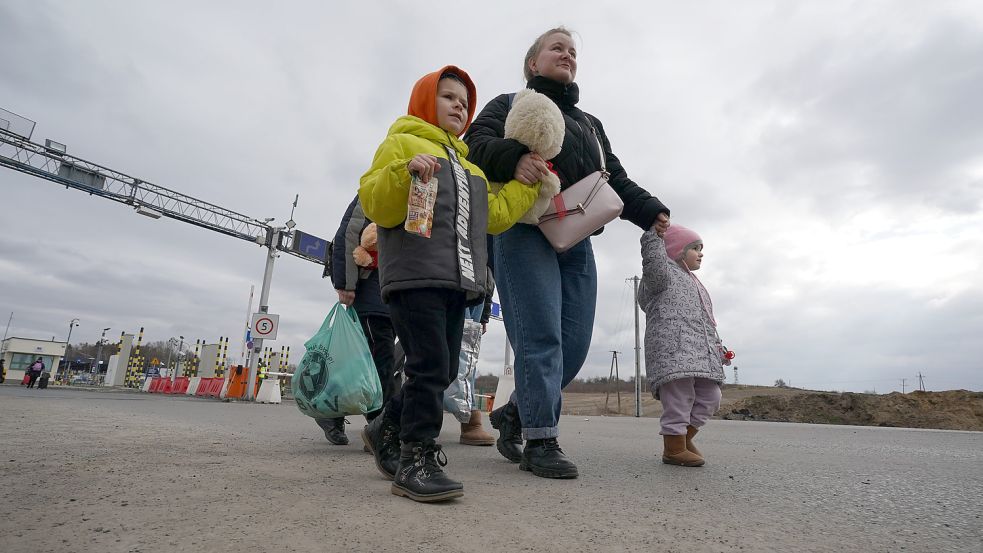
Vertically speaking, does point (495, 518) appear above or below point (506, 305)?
below

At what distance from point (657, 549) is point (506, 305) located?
1583 millimetres

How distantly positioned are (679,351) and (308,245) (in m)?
20.6

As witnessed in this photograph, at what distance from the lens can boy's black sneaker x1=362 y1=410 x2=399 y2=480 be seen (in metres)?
2.19

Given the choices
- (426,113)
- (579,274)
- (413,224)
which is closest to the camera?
(413,224)

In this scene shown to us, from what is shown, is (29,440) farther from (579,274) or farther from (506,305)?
(579,274)

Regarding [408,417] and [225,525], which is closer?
[225,525]

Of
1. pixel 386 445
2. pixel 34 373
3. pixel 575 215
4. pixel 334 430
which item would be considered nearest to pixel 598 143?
pixel 575 215

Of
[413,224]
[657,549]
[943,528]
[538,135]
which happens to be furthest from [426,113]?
[943,528]

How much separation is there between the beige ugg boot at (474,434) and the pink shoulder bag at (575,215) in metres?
2.00

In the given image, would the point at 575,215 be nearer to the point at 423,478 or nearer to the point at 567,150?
the point at 567,150

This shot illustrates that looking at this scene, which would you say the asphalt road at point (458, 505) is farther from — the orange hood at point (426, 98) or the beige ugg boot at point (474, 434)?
the orange hood at point (426, 98)

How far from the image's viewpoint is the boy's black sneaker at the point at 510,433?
9.33 feet

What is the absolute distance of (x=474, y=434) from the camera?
4125mm

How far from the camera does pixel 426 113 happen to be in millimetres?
2393
